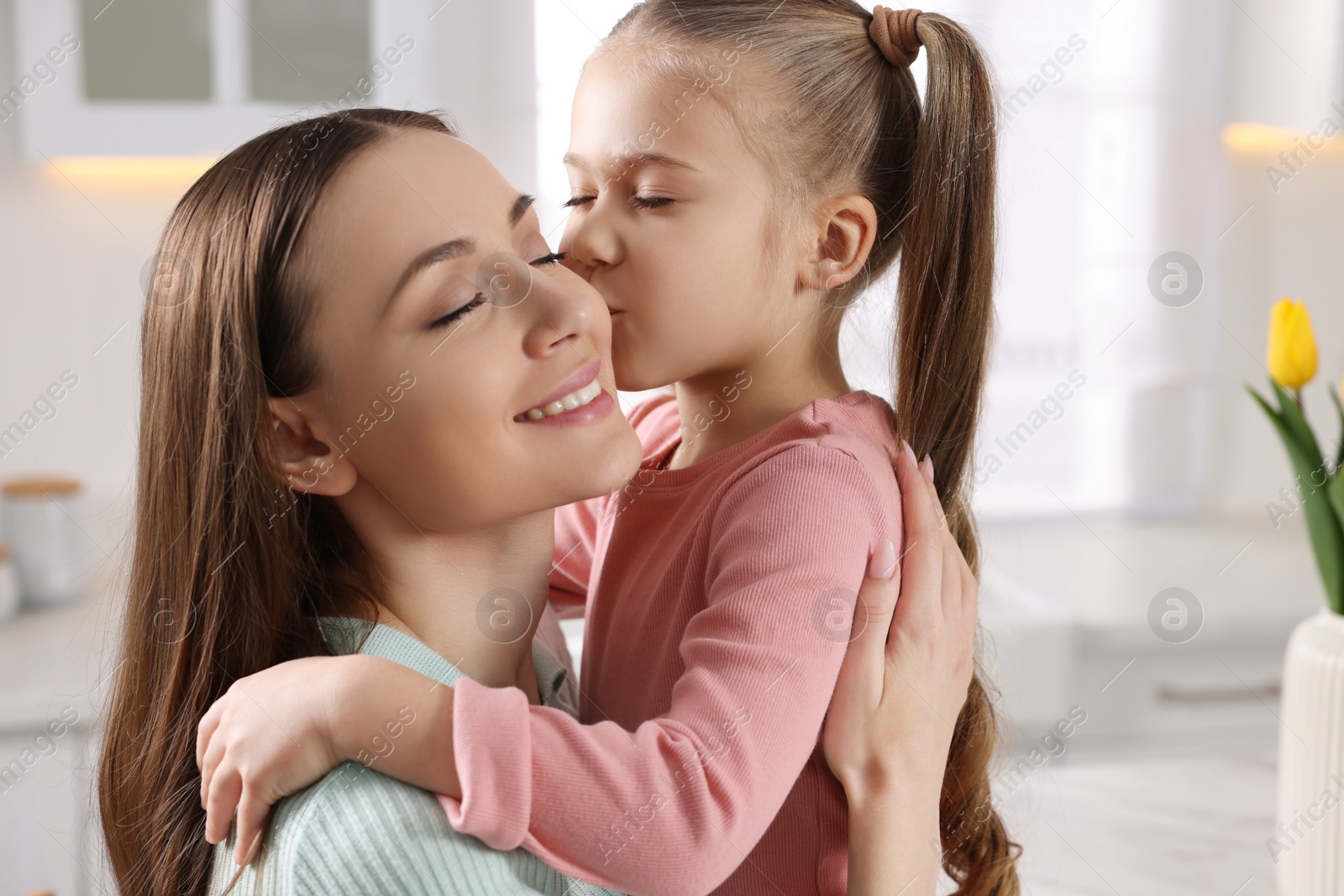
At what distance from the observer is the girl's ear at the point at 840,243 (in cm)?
110

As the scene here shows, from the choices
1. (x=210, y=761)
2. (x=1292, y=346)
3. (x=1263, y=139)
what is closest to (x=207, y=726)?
(x=210, y=761)

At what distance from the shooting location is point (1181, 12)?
9.11 feet

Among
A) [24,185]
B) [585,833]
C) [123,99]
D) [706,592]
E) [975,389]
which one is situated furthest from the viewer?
[24,185]

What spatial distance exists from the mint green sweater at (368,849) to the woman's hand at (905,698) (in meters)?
0.30

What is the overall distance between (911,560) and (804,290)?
0.95 ft

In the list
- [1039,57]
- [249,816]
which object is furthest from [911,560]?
[1039,57]

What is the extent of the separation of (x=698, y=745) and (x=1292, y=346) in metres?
1.22

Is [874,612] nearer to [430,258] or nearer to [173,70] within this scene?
[430,258]

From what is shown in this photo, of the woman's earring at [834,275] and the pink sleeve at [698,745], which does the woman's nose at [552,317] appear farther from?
the woman's earring at [834,275]

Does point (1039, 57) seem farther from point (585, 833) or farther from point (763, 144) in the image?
point (585, 833)

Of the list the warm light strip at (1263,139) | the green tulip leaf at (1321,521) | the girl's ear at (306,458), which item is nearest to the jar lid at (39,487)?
the girl's ear at (306,458)

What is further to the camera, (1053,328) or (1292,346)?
(1053,328)

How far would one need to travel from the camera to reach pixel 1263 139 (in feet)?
9.43

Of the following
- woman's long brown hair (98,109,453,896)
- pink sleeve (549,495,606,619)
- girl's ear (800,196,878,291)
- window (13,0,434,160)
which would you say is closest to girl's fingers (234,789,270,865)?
woman's long brown hair (98,109,453,896)
